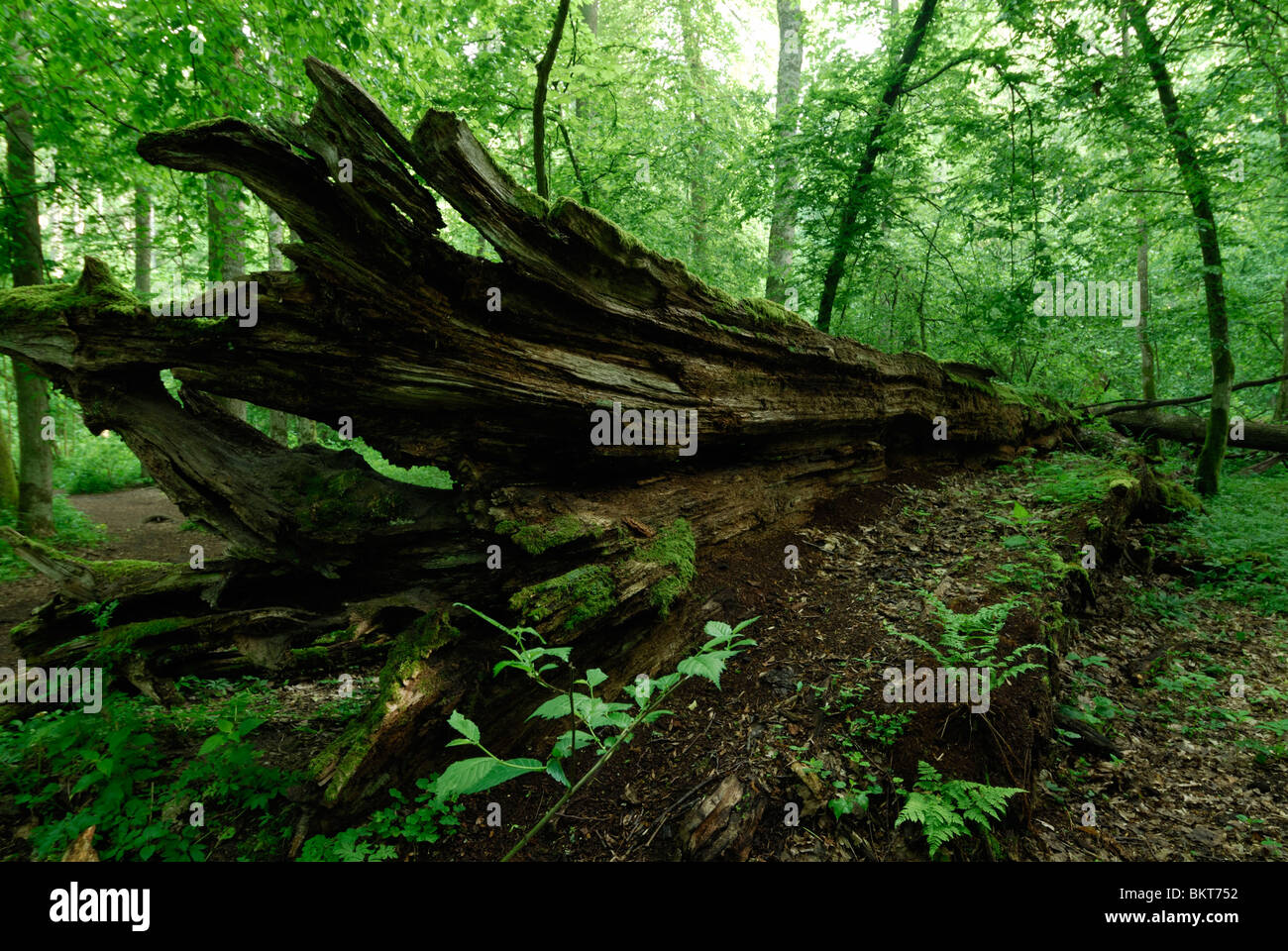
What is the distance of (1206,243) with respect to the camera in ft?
29.6

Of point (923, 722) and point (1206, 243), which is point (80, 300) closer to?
point (923, 722)

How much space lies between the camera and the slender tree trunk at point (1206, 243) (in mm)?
8195

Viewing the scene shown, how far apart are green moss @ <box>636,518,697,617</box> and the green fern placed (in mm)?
2196

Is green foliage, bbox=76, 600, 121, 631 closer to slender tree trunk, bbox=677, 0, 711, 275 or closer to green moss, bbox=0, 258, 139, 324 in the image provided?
green moss, bbox=0, 258, 139, 324

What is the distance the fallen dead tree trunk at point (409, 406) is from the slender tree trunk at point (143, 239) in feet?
19.9

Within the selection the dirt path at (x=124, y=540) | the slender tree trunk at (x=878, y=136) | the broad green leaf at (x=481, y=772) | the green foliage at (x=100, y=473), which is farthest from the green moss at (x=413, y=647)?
the green foliage at (x=100, y=473)

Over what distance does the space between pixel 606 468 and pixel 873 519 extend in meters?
4.09

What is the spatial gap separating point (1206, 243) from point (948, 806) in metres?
11.3

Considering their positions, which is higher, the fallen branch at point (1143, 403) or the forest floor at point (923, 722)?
the fallen branch at point (1143, 403)

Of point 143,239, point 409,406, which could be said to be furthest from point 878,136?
point 143,239

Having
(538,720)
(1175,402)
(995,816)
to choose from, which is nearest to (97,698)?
(538,720)

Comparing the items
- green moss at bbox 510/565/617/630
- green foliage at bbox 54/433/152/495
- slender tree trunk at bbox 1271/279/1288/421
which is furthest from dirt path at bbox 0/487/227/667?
slender tree trunk at bbox 1271/279/1288/421

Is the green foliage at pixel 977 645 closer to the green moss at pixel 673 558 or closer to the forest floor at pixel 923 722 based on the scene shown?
the forest floor at pixel 923 722
